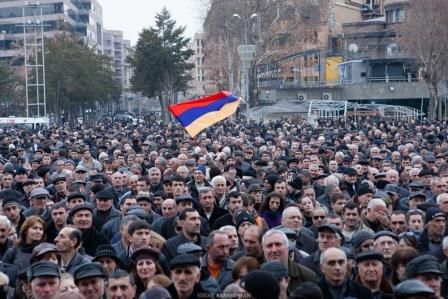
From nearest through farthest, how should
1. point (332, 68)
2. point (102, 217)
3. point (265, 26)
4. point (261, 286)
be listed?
point (261, 286) < point (102, 217) < point (265, 26) < point (332, 68)

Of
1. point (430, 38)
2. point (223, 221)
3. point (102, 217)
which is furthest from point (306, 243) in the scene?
point (430, 38)

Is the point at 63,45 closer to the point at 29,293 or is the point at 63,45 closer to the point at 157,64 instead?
the point at 157,64

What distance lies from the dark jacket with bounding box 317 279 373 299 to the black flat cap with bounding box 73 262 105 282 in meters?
1.61

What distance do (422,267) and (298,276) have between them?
3.59ft

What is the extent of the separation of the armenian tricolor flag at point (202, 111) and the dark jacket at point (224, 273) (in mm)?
10513

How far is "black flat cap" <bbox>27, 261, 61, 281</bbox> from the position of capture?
21.6 feet

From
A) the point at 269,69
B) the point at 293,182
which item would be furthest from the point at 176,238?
the point at 269,69

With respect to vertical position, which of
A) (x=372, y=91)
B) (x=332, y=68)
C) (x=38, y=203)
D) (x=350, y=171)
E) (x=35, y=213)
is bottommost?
(x=35, y=213)

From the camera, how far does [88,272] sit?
6.82 meters

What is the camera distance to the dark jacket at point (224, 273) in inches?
296

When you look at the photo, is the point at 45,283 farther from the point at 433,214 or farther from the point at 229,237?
the point at 433,214

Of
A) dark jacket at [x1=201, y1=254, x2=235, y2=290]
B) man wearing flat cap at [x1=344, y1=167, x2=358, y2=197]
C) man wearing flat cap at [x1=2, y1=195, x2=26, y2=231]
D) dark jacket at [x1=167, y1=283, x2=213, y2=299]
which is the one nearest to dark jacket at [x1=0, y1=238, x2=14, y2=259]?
man wearing flat cap at [x1=2, y1=195, x2=26, y2=231]

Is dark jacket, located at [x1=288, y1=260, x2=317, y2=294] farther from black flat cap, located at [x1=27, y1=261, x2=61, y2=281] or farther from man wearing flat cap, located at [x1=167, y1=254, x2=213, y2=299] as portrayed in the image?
black flat cap, located at [x1=27, y1=261, x2=61, y2=281]

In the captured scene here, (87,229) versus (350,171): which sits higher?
(350,171)
